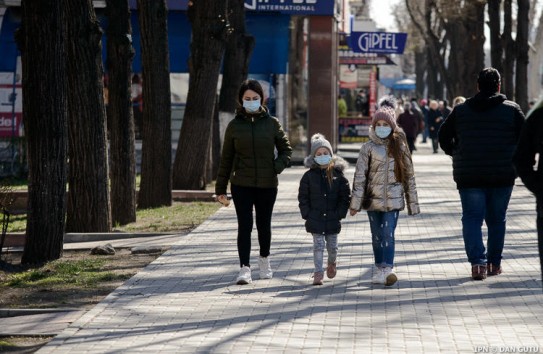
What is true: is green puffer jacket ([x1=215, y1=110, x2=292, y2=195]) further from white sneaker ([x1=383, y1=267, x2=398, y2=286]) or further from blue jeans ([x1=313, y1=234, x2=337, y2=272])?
white sneaker ([x1=383, y1=267, x2=398, y2=286])

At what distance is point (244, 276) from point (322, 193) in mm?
948

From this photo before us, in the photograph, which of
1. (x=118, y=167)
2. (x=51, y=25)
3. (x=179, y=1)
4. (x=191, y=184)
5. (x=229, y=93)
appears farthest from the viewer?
(x=179, y=1)

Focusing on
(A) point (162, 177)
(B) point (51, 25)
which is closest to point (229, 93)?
(A) point (162, 177)

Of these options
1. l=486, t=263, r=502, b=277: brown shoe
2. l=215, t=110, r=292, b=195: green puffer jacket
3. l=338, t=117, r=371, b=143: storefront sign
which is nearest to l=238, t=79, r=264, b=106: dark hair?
l=215, t=110, r=292, b=195: green puffer jacket

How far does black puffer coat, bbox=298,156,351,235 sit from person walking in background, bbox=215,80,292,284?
9.8 inches

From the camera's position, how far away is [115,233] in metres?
15.8

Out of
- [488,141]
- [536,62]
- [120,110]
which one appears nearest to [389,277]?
[488,141]

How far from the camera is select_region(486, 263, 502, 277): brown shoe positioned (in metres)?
12.0

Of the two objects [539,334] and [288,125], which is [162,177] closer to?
[539,334]

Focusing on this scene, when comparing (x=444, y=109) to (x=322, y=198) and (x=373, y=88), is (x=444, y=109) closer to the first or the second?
(x=373, y=88)

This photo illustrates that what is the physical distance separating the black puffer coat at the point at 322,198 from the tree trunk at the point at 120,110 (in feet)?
23.4

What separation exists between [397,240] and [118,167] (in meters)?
4.53

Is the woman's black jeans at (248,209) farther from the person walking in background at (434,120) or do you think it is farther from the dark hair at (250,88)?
the person walking in background at (434,120)

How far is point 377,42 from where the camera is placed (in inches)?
1538
